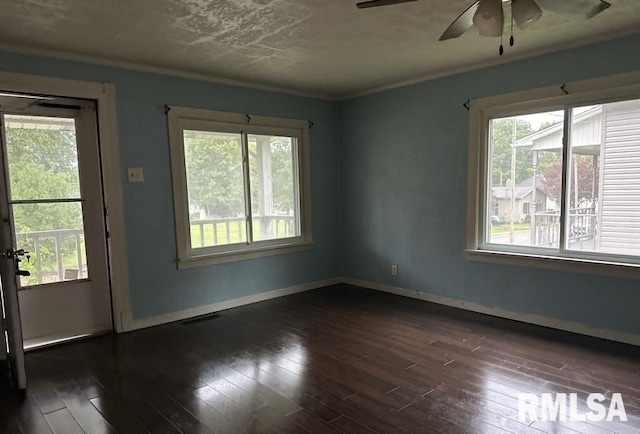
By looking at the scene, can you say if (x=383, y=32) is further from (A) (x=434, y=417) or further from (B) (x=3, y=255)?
(B) (x=3, y=255)

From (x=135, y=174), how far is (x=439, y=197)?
3100 millimetres

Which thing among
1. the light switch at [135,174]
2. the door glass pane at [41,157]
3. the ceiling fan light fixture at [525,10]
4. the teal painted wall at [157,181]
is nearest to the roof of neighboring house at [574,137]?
the ceiling fan light fixture at [525,10]

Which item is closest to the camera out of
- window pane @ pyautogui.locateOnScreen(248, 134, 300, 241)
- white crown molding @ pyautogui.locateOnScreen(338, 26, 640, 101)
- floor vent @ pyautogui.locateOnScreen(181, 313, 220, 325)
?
white crown molding @ pyautogui.locateOnScreen(338, 26, 640, 101)

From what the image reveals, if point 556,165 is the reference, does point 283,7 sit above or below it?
above

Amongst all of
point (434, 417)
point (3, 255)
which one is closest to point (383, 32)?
point (434, 417)

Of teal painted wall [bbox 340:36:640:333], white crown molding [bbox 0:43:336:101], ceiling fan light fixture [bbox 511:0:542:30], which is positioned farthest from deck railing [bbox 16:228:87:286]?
ceiling fan light fixture [bbox 511:0:542:30]

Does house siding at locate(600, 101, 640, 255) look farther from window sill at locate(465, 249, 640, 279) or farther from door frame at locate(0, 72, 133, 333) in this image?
door frame at locate(0, 72, 133, 333)

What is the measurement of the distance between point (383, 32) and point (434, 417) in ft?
8.70

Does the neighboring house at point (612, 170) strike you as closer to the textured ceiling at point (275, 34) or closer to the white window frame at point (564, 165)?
the white window frame at point (564, 165)

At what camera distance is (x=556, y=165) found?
362cm

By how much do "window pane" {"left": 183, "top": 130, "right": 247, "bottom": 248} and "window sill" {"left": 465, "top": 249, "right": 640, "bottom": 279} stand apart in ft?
8.37

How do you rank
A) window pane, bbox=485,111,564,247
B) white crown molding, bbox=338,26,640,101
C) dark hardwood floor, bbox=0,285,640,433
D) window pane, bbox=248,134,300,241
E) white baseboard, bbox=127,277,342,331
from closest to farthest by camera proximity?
dark hardwood floor, bbox=0,285,640,433 < white crown molding, bbox=338,26,640,101 < window pane, bbox=485,111,564,247 < white baseboard, bbox=127,277,342,331 < window pane, bbox=248,134,300,241

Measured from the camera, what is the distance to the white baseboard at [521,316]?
10.8 ft

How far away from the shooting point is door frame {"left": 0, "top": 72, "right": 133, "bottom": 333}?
3.49 m
